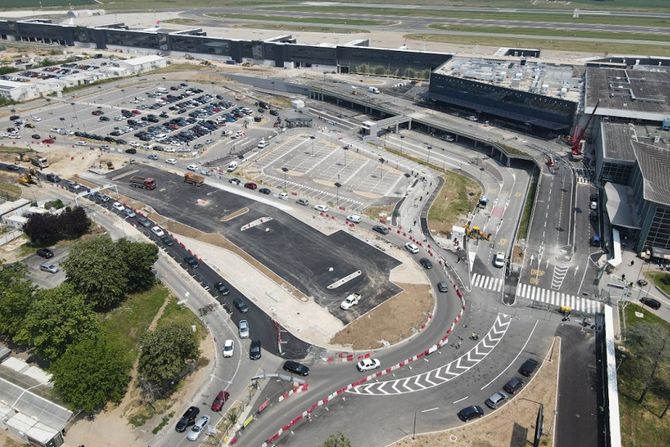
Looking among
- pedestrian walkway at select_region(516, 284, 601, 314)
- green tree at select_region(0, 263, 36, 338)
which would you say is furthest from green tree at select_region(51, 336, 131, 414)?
pedestrian walkway at select_region(516, 284, 601, 314)

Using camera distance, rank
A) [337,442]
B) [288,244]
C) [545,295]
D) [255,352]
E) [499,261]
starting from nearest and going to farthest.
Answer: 1. [337,442]
2. [255,352]
3. [545,295]
4. [499,261]
5. [288,244]

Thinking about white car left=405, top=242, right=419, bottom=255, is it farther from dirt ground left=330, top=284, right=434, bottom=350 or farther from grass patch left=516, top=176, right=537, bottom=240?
grass patch left=516, top=176, right=537, bottom=240

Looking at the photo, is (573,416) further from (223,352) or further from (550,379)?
(223,352)

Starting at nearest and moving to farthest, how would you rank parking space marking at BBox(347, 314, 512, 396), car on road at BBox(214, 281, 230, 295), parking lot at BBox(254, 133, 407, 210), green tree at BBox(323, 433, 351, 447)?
green tree at BBox(323, 433, 351, 447) < parking space marking at BBox(347, 314, 512, 396) < car on road at BBox(214, 281, 230, 295) < parking lot at BBox(254, 133, 407, 210)

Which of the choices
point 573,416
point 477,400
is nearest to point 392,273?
point 477,400

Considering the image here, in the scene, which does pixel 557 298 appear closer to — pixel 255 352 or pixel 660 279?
pixel 660 279

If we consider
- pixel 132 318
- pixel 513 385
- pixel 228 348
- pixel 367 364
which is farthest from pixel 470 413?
pixel 132 318

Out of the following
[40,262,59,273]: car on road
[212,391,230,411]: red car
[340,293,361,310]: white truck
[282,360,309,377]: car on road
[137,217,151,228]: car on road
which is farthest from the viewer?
[137,217,151,228]: car on road
